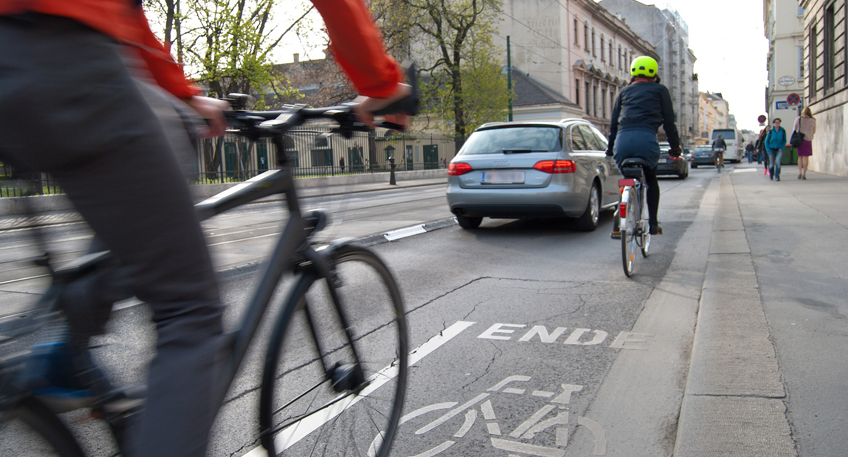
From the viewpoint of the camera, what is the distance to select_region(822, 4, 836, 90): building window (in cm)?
2019

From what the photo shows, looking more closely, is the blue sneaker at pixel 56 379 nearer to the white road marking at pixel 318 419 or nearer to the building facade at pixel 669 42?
the white road marking at pixel 318 419

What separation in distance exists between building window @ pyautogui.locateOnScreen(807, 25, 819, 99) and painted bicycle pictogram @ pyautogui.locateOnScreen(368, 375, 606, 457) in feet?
80.2

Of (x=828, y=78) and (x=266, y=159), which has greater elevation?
(x=828, y=78)

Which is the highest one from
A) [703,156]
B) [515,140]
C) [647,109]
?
[647,109]

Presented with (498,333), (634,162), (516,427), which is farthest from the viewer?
(634,162)

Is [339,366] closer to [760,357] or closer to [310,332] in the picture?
[310,332]

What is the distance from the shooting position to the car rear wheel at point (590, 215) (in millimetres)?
8570

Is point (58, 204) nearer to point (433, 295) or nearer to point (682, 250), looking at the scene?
point (433, 295)

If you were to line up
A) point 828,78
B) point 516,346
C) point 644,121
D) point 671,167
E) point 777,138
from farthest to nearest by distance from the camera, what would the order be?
point 671,167 → point 828,78 → point 777,138 → point 644,121 → point 516,346

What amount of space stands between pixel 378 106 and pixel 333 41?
234 mm

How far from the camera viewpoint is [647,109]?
21.0 ft

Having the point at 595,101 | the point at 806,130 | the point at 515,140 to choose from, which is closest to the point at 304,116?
the point at 515,140

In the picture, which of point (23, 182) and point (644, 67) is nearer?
point (23, 182)

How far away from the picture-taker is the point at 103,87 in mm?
1188
